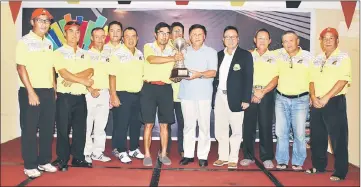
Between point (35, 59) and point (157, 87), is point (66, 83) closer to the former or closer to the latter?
point (35, 59)

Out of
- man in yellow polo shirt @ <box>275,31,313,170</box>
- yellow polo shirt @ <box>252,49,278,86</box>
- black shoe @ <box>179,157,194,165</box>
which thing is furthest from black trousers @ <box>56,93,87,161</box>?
man in yellow polo shirt @ <box>275,31,313,170</box>

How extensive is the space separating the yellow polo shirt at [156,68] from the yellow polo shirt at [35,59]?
1142mm

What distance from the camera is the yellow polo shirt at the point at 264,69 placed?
4340 mm

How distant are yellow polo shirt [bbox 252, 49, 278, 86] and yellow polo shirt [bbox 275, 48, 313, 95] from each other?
17 cm

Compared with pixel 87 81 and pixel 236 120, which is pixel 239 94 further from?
pixel 87 81

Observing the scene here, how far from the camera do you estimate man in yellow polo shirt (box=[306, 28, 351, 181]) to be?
3703 mm

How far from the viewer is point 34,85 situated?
359cm

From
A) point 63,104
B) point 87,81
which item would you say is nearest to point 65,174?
point 63,104

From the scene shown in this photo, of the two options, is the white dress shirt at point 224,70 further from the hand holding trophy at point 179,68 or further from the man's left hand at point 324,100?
the man's left hand at point 324,100

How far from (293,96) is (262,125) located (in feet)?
1.88

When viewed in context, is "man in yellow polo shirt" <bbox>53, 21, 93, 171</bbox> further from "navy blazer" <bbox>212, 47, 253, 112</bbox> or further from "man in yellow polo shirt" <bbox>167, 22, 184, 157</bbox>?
"navy blazer" <bbox>212, 47, 253, 112</bbox>

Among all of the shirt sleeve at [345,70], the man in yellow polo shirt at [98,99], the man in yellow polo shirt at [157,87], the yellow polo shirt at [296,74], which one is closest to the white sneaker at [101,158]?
the man in yellow polo shirt at [98,99]

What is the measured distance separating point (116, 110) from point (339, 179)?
111 inches

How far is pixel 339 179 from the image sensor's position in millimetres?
3723
